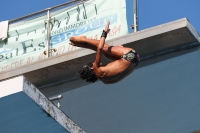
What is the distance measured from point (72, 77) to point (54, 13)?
1.64 m

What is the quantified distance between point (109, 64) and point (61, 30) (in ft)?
17.6

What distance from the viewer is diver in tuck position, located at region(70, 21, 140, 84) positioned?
7.37m

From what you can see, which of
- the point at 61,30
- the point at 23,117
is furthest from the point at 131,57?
the point at 61,30

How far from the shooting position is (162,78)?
1137 centimetres

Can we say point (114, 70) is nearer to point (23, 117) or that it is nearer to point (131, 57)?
point (131, 57)

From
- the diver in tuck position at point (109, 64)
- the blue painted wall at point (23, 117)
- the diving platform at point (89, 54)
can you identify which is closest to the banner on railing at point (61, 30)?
the diving platform at point (89, 54)

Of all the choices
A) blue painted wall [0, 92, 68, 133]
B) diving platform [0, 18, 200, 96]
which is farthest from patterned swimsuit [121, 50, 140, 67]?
diving platform [0, 18, 200, 96]

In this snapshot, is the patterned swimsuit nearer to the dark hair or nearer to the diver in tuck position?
the diver in tuck position

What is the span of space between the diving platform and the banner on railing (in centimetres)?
56

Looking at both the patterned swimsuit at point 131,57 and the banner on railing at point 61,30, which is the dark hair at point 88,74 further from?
the banner on railing at point 61,30

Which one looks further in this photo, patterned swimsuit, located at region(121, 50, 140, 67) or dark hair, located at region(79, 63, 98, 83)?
dark hair, located at region(79, 63, 98, 83)

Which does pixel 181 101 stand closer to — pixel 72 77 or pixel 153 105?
pixel 153 105

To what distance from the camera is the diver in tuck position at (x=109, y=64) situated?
24.2 feet

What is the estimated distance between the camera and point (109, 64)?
7469 mm
